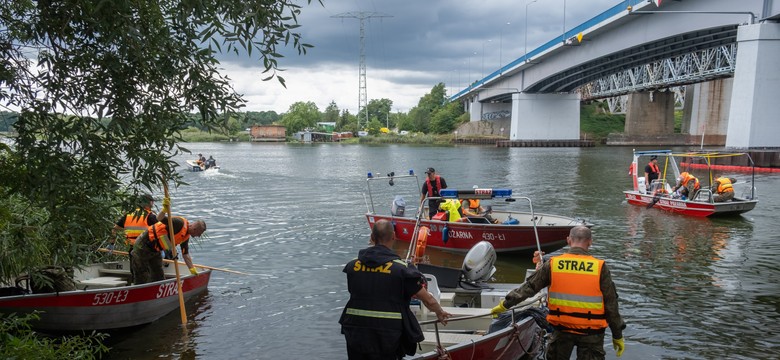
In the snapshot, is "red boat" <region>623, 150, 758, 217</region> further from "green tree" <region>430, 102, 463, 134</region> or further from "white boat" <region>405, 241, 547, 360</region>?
"green tree" <region>430, 102, 463, 134</region>

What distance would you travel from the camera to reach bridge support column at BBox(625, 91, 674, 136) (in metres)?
92.2

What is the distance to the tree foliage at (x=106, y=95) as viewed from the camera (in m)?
5.38

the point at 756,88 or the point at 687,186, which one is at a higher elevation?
the point at 756,88

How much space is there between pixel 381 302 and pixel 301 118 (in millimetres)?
179726

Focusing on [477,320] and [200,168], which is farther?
[200,168]

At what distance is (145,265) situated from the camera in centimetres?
1078

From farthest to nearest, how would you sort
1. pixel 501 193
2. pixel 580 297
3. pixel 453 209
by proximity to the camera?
pixel 453 209, pixel 501 193, pixel 580 297

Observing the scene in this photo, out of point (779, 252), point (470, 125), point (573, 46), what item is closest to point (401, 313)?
point (779, 252)

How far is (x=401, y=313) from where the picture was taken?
541 centimetres

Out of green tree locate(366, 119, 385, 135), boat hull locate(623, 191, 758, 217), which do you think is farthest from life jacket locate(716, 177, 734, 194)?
green tree locate(366, 119, 385, 135)

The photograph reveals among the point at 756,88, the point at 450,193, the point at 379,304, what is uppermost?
the point at 756,88

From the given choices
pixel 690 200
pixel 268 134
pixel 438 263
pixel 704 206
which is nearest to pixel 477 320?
pixel 438 263

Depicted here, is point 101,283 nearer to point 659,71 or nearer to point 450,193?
point 450,193

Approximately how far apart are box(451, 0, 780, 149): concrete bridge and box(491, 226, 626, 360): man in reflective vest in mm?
35461
